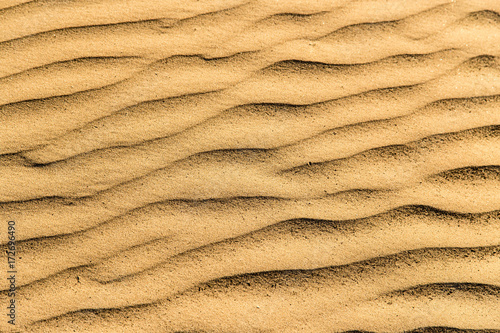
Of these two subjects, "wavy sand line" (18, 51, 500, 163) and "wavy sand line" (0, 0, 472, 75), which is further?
"wavy sand line" (0, 0, 472, 75)

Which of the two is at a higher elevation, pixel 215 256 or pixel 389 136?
pixel 389 136

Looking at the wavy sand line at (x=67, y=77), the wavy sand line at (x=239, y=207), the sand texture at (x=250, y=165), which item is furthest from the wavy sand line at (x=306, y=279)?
the wavy sand line at (x=67, y=77)

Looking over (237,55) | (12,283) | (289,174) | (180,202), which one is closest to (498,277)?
(289,174)

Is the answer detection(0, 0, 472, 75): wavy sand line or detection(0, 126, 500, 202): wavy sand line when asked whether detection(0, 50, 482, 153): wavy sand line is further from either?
detection(0, 126, 500, 202): wavy sand line

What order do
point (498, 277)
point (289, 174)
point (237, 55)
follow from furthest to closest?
point (237, 55) < point (289, 174) < point (498, 277)

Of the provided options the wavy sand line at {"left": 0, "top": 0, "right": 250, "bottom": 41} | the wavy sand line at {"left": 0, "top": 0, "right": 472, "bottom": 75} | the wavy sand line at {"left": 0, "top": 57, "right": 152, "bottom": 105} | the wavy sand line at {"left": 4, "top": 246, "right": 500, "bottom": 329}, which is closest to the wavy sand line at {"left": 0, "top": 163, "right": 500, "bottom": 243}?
the wavy sand line at {"left": 4, "top": 246, "right": 500, "bottom": 329}

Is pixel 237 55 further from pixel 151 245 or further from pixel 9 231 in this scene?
pixel 9 231

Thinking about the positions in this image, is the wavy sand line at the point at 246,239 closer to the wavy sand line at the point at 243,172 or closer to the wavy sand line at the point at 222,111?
the wavy sand line at the point at 243,172
